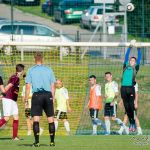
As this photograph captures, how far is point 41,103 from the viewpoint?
1809 centimetres

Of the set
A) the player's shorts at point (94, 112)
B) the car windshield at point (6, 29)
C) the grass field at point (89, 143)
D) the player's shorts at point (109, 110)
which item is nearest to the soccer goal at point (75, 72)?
the player's shorts at point (94, 112)

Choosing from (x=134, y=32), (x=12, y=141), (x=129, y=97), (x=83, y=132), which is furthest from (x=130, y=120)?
(x=134, y=32)

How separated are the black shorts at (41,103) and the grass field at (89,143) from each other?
0.72m

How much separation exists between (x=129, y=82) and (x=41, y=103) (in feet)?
15.9

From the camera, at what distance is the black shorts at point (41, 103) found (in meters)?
18.1

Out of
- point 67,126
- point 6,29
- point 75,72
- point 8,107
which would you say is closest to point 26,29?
point 6,29

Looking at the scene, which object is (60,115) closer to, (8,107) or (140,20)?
(8,107)

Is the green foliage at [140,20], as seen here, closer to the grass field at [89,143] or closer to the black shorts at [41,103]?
the grass field at [89,143]

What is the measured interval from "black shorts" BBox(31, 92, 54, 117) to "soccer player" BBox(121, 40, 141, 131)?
4480mm

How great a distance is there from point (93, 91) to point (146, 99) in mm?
3399

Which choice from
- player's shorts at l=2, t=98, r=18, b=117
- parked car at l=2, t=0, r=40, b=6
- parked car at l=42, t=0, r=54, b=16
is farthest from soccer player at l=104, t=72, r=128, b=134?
parked car at l=42, t=0, r=54, b=16

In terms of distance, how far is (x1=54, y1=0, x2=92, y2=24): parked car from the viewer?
129 feet

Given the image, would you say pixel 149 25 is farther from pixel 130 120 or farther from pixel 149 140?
pixel 149 140

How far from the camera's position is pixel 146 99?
27156mm
